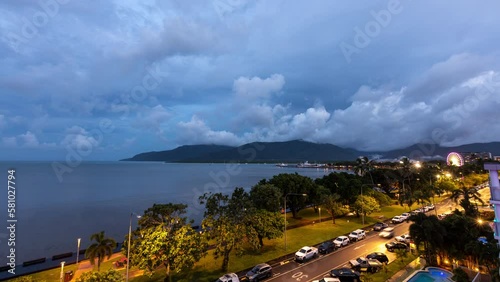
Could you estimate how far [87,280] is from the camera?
65.9 feet

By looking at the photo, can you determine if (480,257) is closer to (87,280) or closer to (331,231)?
(331,231)

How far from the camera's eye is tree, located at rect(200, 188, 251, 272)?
3048cm

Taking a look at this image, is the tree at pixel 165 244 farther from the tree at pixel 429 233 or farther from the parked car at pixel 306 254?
the tree at pixel 429 233

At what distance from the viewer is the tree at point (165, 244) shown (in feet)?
83.7

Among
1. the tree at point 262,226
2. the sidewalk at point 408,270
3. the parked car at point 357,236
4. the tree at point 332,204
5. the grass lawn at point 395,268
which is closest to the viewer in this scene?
the sidewalk at point 408,270

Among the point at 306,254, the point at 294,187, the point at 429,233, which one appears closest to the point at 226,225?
the point at 306,254

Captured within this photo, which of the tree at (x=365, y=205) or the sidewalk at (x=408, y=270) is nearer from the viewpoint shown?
the sidewalk at (x=408, y=270)

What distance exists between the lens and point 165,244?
2605cm

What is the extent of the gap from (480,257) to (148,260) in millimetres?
33638

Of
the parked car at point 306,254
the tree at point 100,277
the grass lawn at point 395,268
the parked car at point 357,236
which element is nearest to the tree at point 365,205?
the parked car at point 357,236

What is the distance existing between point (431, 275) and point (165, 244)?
98.9ft

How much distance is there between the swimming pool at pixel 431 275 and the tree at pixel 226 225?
750 inches

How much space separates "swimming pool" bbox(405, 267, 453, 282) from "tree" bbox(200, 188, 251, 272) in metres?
19.1

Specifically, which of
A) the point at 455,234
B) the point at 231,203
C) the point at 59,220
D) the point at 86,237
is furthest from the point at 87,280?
the point at 59,220
